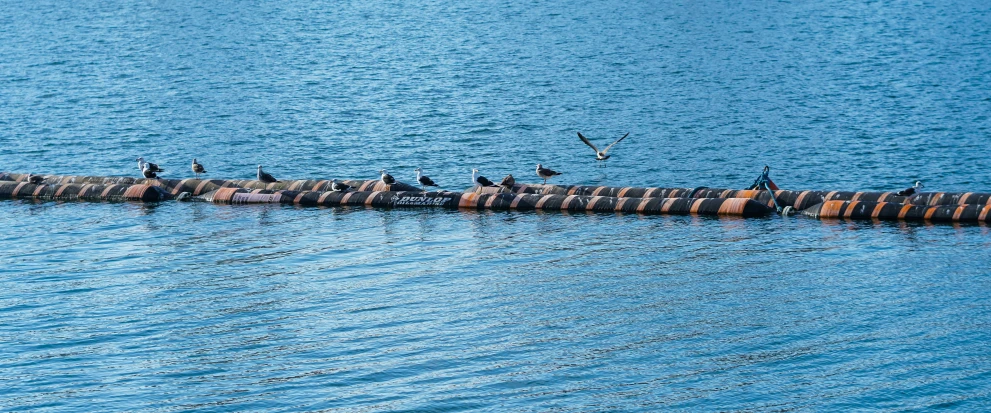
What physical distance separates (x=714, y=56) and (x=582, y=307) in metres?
85.9

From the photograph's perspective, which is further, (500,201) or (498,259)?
(500,201)

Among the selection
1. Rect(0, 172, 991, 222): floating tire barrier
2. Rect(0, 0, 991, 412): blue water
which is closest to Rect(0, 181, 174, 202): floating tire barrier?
Rect(0, 172, 991, 222): floating tire barrier

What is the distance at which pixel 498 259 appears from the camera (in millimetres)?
41750

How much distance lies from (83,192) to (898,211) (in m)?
34.4

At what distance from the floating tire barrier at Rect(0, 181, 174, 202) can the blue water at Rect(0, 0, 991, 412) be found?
1314 mm

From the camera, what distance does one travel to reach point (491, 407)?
27.2 meters

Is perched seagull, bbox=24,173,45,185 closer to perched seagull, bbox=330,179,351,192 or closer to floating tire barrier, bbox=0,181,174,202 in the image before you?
floating tire barrier, bbox=0,181,174,202

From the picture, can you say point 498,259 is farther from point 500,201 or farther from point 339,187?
point 339,187

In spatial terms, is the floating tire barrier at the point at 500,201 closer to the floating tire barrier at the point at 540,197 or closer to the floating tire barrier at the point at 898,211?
the floating tire barrier at the point at 540,197

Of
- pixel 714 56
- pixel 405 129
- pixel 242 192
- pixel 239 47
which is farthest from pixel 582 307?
pixel 239 47

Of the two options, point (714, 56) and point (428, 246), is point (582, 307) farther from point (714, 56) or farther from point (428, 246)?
point (714, 56)

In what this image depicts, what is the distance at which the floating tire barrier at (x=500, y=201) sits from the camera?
158ft

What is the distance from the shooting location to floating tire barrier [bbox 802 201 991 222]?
44719 millimetres

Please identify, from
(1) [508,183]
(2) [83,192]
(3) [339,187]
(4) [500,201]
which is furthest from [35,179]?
(4) [500,201]
